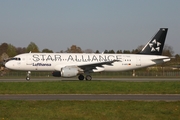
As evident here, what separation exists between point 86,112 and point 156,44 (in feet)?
114

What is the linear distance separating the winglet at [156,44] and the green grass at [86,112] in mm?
30895

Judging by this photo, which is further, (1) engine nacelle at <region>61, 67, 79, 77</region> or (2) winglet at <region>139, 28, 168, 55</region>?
(2) winglet at <region>139, 28, 168, 55</region>

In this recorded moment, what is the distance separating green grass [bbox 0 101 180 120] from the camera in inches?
533

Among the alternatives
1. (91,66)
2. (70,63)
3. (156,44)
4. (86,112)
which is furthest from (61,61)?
(86,112)

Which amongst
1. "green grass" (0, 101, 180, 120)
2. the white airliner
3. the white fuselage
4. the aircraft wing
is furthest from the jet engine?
"green grass" (0, 101, 180, 120)

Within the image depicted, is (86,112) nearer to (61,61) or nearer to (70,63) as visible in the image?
(61,61)

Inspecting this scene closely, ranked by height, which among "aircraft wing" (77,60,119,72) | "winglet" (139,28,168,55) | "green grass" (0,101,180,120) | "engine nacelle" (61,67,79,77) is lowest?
"green grass" (0,101,180,120)

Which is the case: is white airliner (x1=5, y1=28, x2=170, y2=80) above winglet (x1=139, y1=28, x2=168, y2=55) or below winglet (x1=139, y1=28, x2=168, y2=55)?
below

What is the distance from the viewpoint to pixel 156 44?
157 ft

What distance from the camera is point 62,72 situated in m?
40.2

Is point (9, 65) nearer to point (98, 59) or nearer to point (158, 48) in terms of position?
point (98, 59)

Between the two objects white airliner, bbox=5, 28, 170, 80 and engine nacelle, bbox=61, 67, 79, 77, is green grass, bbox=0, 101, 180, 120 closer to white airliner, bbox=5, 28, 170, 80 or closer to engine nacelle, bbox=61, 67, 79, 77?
engine nacelle, bbox=61, 67, 79, 77

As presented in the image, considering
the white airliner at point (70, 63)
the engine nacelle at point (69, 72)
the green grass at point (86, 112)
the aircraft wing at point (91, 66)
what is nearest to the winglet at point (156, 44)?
the white airliner at point (70, 63)

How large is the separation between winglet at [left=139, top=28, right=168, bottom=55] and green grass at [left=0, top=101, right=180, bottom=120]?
30895mm
